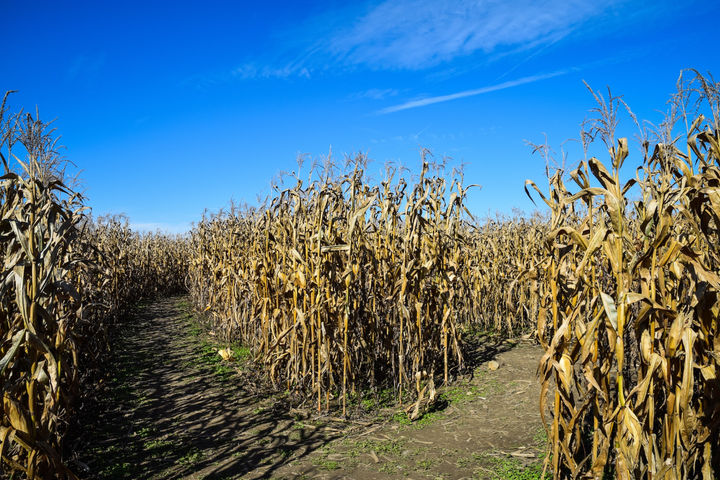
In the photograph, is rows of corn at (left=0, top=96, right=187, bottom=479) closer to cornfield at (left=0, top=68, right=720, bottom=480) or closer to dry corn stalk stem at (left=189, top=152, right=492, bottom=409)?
cornfield at (left=0, top=68, right=720, bottom=480)

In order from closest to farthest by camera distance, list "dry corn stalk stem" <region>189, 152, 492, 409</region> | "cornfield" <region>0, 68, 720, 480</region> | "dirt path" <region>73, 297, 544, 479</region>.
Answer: "cornfield" <region>0, 68, 720, 480</region>, "dirt path" <region>73, 297, 544, 479</region>, "dry corn stalk stem" <region>189, 152, 492, 409</region>

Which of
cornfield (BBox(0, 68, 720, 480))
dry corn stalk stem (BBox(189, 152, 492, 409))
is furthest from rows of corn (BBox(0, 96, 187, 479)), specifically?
dry corn stalk stem (BBox(189, 152, 492, 409))

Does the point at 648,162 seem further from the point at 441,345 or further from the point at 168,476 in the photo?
the point at 168,476

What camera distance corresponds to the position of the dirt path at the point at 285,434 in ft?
13.4

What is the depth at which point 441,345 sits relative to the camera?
657 cm

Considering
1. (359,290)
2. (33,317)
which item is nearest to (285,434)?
(359,290)

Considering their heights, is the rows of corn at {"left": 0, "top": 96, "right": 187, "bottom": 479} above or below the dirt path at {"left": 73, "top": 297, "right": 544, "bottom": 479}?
above

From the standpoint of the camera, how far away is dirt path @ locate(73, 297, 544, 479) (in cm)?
408

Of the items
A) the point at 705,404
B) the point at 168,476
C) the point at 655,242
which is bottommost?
the point at 168,476

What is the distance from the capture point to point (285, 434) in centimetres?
486

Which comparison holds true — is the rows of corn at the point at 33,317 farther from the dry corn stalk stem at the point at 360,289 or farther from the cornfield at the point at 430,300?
the dry corn stalk stem at the point at 360,289

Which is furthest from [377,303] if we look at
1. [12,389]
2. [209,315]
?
[209,315]

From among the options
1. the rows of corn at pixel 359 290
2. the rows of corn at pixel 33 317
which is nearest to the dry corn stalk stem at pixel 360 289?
the rows of corn at pixel 359 290

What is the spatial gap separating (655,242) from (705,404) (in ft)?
4.05
